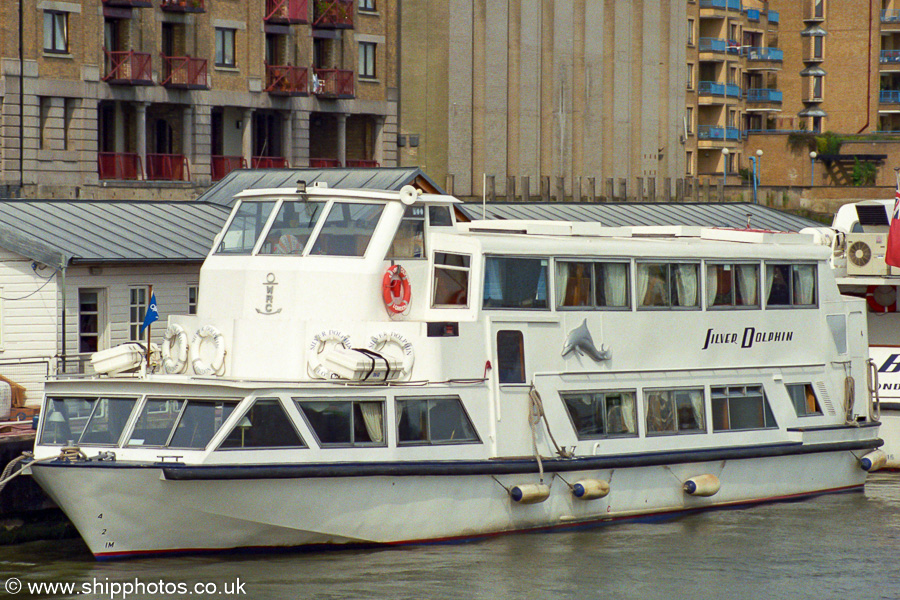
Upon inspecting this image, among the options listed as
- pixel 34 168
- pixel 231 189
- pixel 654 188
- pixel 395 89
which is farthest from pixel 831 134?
pixel 231 189

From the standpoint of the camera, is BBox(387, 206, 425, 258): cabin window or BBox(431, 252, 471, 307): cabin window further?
BBox(431, 252, 471, 307): cabin window

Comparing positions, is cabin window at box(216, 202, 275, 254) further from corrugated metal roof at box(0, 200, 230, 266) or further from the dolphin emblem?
corrugated metal roof at box(0, 200, 230, 266)

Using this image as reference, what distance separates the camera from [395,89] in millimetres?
74062

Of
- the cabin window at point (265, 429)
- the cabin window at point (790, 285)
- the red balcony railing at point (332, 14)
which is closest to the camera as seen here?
the cabin window at point (265, 429)

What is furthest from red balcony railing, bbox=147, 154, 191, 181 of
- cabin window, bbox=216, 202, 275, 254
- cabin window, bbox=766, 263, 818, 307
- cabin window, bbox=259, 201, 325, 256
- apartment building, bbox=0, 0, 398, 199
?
cabin window, bbox=259, 201, 325, 256

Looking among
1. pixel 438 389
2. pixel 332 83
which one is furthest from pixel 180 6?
pixel 438 389

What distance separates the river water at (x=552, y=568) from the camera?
19922 millimetres

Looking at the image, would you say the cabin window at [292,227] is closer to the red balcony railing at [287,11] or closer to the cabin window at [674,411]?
the cabin window at [674,411]

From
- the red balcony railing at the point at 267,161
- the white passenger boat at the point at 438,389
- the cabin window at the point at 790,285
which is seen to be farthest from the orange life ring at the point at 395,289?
the red balcony railing at the point at 267,161

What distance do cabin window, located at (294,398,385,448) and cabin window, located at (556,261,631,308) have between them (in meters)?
3.70

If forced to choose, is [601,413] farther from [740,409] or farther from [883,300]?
[883,300]

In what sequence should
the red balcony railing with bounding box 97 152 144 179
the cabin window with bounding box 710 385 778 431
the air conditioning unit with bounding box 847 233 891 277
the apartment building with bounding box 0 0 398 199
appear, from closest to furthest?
the cabin window with bounding box 710 385 778 431 < the air conditioning unit with bounding box 847 233 891 277 < the apartment building with bounding box 0 0 398 199 < the red balcony railing with bounding box 97 152 144 179

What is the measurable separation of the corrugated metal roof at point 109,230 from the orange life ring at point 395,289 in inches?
378

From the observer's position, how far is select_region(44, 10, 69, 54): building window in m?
57.4
